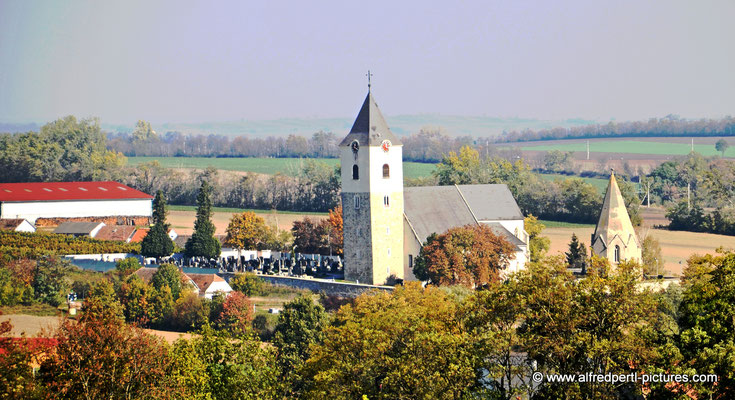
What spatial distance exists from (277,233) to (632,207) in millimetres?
31274

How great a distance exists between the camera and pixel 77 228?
95688 millimetres

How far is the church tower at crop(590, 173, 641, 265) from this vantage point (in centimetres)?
6906

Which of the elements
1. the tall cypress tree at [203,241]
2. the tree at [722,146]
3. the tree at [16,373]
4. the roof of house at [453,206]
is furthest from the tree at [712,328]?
the tree at [722,146]

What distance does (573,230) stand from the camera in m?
101

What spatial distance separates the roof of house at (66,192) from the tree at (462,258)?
1837 inches

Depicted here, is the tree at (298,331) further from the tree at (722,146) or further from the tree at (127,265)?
the tree at (722,146)

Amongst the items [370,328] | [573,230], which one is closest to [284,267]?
[573,230]

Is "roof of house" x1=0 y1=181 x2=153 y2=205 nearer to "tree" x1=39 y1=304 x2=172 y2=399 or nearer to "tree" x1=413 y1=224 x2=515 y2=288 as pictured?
"tree" x1=413 y1=224 x2=515 y2=288

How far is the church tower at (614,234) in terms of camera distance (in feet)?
227

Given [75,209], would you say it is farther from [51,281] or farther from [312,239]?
[312,239]

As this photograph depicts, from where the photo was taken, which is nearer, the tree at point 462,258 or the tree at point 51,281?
the tree at point 462,258

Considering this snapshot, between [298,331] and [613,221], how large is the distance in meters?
21.9

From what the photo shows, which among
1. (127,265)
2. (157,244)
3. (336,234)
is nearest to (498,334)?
(336,234)

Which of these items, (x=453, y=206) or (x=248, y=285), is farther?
(x=453, y=206)
